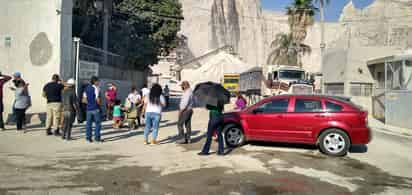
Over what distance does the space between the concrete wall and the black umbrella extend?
763cm

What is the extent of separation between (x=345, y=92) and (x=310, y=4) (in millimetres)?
16084

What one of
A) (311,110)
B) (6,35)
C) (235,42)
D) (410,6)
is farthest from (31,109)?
(235,42)

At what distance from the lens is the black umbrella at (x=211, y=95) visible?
8070 mm

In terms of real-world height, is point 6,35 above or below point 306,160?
above

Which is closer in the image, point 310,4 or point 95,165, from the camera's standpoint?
point 95,165

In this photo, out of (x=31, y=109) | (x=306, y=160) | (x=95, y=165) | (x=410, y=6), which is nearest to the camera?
(x=95, y=165)

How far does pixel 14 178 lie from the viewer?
18.5ft

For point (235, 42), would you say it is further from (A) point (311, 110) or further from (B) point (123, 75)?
(A) point (311, 110)

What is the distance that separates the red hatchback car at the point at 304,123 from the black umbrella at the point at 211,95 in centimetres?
123

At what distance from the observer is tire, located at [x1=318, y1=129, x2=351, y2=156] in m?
8.45

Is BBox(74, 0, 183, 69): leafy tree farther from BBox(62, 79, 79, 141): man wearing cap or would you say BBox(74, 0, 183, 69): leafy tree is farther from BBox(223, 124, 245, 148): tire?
BBox(223, 124, 245, 148): tire

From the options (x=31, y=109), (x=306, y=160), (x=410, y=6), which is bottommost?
(x=306, y=160)

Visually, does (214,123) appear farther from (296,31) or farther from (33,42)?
(296,31)

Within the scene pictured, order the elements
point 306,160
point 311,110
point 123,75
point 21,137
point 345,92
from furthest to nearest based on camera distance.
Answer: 1. point 345,92
2. point 123,75
3. point 21,137
4. point 311,110
5. point 306,160
